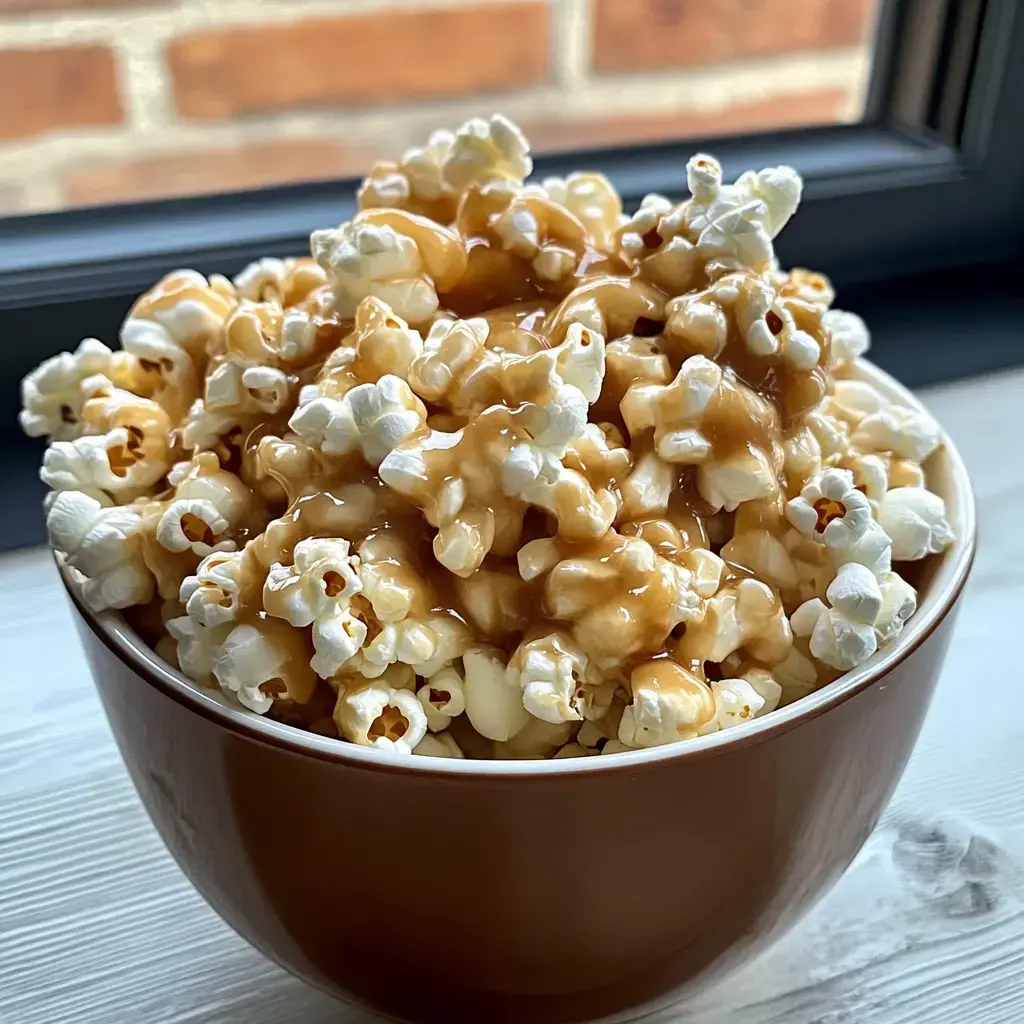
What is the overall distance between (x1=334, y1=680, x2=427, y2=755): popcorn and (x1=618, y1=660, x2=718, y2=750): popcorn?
0.21ft

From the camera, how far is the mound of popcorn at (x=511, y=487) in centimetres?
42

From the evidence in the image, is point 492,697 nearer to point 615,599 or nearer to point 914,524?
point 615,599

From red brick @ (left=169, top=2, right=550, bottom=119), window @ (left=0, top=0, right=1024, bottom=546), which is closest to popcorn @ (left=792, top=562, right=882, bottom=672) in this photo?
window @ (left=0, top=0, right=1024, bottom=546)

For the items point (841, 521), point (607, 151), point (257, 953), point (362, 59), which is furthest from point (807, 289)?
point (362, 59)

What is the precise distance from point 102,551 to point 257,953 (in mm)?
215

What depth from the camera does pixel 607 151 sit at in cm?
101

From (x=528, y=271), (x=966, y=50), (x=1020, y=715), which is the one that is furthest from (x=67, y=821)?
(x=966, y=50)

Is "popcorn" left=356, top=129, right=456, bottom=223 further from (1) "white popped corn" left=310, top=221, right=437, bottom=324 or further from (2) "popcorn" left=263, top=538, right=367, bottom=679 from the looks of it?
(2) "popcorn" left=263, top=538, right=367, bottom=679

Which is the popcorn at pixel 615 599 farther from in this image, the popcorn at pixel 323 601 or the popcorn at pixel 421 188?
the popcorn at pixel 421 188

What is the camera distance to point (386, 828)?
40cm

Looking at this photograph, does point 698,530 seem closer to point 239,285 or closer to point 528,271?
point 528,271

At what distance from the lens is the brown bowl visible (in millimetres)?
397

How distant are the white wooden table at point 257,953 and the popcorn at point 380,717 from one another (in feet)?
0.61

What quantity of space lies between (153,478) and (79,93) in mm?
688
